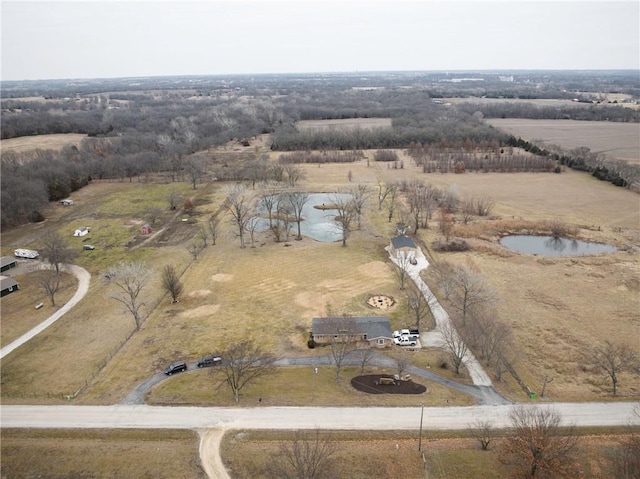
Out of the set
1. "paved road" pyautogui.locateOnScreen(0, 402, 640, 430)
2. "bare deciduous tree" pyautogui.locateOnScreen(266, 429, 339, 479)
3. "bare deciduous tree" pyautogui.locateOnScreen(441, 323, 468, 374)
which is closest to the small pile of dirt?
"paved road" pyautogui.locateOnScreen(0, 402, 640, 430)

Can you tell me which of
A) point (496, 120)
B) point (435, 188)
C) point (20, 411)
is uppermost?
point (496, 120)

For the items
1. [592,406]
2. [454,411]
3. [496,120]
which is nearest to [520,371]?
[592,406]

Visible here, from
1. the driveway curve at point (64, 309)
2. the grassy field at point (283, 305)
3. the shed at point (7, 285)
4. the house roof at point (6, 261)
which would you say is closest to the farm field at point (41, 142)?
the grassy field at point (283, 305)

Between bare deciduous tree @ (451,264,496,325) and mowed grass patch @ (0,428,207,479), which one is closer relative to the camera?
mowed grass patch @ (0,428,207,479)

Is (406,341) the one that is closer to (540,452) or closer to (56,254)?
(540,452)

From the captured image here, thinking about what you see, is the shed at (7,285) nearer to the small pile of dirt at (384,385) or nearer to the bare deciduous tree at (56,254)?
the bare deciduous tree at (56,254)


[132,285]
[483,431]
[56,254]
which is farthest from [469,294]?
[56,254]

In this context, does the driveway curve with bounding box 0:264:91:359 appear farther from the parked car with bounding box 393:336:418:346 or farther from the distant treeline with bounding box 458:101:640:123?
the distant treeline with bounding box 458:101:640:123

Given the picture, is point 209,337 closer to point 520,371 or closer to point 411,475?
point 411,475
